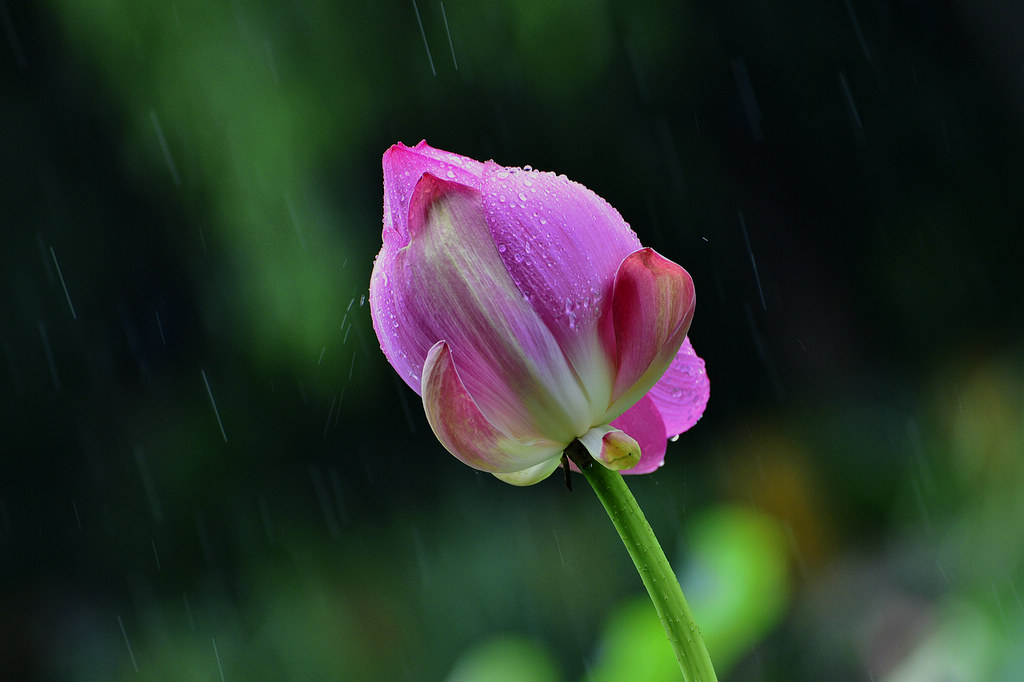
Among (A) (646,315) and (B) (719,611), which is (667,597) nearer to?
(A) (646,315)

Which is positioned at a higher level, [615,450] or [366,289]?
[615,450]

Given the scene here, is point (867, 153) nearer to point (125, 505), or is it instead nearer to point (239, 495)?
point (239, 495)

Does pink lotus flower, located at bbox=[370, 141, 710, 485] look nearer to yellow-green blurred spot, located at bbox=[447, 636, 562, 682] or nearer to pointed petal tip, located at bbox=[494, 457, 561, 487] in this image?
pointed petal tip, located at bbox=[494, 457, 561, 487]

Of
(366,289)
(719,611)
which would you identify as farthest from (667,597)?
(366,289)

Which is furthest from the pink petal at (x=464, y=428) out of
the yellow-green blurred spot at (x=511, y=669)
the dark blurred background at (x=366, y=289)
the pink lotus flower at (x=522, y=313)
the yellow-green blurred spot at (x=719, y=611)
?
the dark blurred background at (x=366, y=289)

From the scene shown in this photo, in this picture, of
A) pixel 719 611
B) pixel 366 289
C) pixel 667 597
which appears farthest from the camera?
pixel 366 289

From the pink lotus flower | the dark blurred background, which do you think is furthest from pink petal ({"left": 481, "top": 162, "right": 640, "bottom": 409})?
the dark blurred background

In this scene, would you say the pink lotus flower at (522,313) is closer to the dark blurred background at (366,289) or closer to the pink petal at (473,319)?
the pink petal at (473,319)
